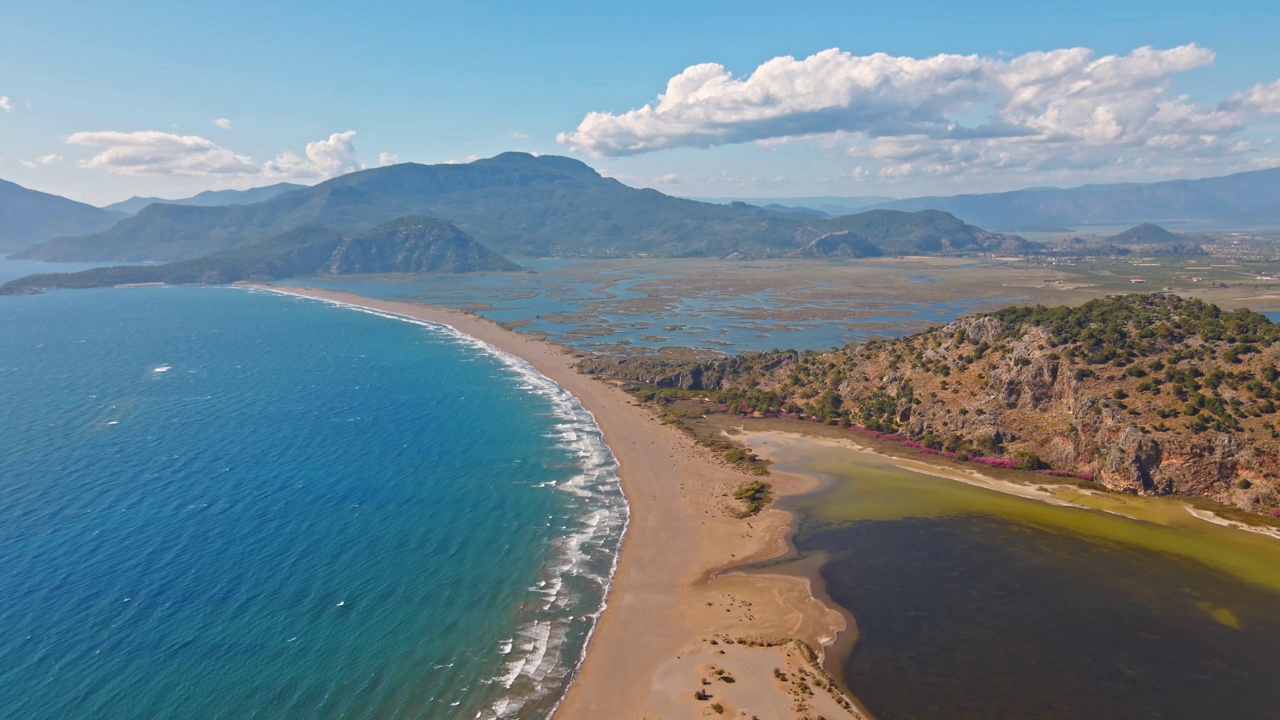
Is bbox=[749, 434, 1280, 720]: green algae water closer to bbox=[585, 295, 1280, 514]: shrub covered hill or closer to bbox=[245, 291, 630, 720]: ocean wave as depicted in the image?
A: bbox=[585, 295, 1280, 514]: shrub covered hill

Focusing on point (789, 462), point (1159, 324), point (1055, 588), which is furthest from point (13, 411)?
point (1159, 324)

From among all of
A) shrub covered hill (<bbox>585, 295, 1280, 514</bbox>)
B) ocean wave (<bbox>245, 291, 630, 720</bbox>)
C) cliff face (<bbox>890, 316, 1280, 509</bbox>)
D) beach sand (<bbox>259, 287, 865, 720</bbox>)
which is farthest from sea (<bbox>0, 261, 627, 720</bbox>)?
cliff face (<bbox>890, 316, 1280, 509</bbox>)

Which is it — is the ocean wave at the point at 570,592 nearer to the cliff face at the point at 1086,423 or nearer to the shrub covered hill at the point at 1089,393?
the shrub covered hill at the point at 1089,393

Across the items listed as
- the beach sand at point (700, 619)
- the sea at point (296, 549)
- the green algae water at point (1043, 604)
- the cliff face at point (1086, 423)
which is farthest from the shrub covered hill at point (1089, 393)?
the sea at point (296, 549)

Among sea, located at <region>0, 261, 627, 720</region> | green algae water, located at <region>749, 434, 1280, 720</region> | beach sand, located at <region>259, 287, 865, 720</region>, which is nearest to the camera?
beach sand, located at <region>259, 287, 865, 720</region>

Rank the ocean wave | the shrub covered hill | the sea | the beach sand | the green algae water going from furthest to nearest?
the shrub covered hill
the ocean wave
the sea
the green algae water
the beach sand

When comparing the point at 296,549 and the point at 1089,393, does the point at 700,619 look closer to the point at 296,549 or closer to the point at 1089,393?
the point at 296,549

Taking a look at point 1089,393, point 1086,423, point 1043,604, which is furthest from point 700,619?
point 1089,393
